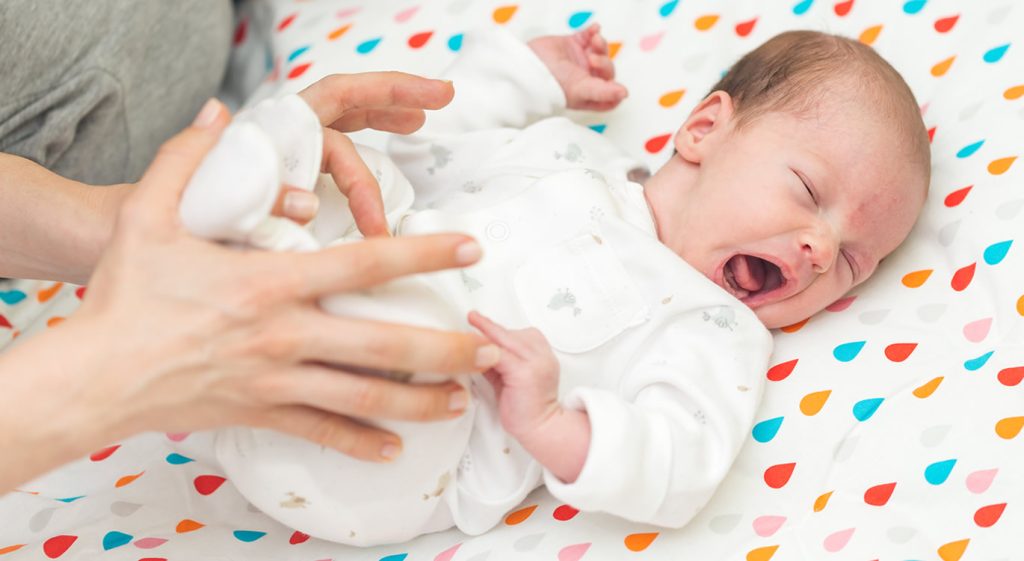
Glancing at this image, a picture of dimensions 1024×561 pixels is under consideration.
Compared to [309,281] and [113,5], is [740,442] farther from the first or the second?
[113,5]

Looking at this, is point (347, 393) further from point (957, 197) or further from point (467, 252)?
point (957, 197)

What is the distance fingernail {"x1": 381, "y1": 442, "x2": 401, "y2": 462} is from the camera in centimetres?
106

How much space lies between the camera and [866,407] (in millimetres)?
1268

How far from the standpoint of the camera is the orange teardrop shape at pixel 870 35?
168cm

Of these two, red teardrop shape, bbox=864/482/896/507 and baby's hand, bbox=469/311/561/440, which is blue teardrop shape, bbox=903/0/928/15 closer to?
red teardrop shape, bbox=864/482/896/507

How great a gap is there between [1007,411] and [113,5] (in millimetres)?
1509

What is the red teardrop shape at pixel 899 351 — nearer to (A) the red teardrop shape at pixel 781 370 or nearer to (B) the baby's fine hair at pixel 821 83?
(A) the red teardrop shape at pixel 781 370

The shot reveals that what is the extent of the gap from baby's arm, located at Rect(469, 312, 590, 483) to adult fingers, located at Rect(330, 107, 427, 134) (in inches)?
16.6

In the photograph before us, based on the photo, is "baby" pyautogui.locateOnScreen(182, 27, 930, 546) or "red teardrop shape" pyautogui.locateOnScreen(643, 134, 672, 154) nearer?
"baby" pyautogui.locateOnScreen(182, 27, 930, 546)

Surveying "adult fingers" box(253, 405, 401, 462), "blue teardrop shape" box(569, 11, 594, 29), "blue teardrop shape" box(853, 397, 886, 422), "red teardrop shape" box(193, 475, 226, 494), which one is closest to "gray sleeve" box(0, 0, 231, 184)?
"red teardrop shape" box(193, 475, 226, 494)

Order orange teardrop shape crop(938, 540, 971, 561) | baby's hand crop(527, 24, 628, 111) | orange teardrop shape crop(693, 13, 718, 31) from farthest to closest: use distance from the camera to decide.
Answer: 1. orange teardrop shape crop(693, 13, 718, 31)
2. baby's hand crop(527, 24, 628, 111)
3. orange teardrop shape crop(938, 540, 971, 561)

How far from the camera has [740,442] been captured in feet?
3.95

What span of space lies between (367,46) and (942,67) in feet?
3.47

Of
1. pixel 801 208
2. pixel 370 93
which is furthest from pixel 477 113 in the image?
pixel 801 208
